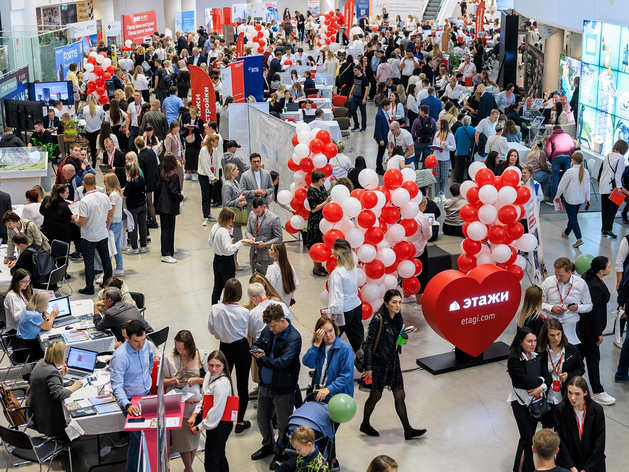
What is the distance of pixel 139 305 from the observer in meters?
7.67

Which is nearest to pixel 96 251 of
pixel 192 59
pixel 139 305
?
pixel 139 305

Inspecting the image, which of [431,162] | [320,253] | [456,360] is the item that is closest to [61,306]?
[320,253]

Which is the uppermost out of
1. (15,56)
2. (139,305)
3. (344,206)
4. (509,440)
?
(15,56)

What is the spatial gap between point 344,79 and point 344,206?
11581mm

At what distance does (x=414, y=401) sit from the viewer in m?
6.75

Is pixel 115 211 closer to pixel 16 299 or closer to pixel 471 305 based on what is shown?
pixel 16 299

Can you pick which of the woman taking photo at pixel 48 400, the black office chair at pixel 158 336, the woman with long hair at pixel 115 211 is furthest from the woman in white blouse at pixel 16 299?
the woman with long hair at pixel 115 211

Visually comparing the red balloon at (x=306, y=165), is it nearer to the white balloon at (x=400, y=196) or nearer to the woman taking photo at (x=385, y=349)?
the white balloon at (x=400, y=196)

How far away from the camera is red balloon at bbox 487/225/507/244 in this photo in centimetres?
796

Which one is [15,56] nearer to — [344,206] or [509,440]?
[344,206]

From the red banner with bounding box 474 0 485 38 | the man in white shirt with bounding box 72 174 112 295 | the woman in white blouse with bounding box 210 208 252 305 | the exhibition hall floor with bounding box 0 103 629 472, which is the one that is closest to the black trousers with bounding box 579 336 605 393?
the exhibition hall floor with bounding box 0 103 629 472

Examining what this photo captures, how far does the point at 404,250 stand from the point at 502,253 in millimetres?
1067

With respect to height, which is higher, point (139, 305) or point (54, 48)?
point (54, 48)

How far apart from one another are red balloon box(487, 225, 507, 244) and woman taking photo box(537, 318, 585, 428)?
2.54 meters
